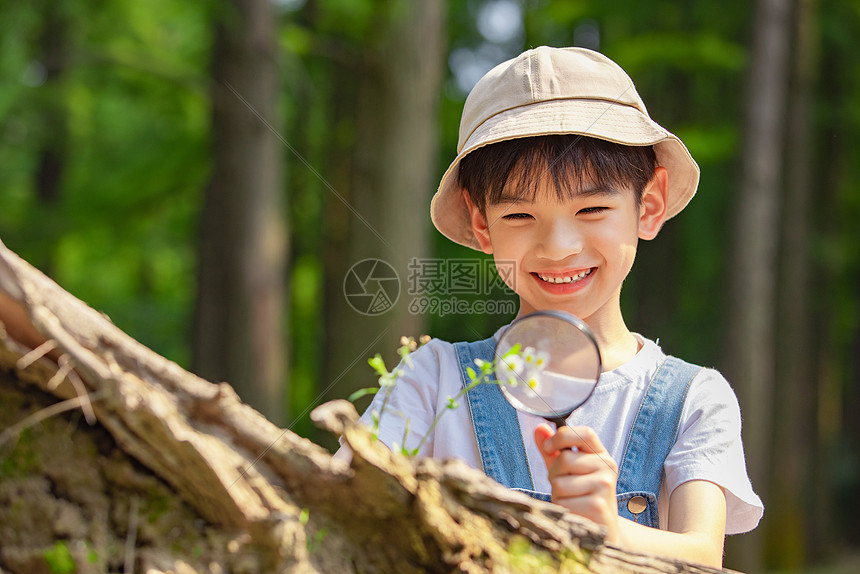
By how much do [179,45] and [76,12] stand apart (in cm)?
561

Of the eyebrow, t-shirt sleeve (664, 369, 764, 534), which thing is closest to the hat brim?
the eyebrow

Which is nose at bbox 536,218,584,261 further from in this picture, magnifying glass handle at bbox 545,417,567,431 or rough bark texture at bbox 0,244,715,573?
rough bark texture at bbox 0,244,715,573

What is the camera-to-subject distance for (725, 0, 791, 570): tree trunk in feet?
26.7

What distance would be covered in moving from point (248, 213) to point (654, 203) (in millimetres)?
5430

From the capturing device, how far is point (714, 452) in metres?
1.92

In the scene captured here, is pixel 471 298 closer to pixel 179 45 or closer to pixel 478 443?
pixel 179 45

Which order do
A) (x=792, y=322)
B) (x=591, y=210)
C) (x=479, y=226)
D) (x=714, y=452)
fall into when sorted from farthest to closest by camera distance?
(x=792, y=322), (x=479, y=226), (x=591, y=210), (x=714, y=452)

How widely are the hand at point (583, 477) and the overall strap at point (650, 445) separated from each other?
0.28 m

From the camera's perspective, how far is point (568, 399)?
1724 mm

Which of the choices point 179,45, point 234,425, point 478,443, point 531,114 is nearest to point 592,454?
point 478,443

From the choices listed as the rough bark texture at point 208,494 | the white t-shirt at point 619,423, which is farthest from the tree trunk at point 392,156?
the rough bark texture at point 208,494

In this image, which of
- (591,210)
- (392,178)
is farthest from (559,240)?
(392,178)

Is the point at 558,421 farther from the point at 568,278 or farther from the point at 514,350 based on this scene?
the point at 568,278

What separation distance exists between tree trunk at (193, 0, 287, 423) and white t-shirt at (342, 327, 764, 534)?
203 inches
